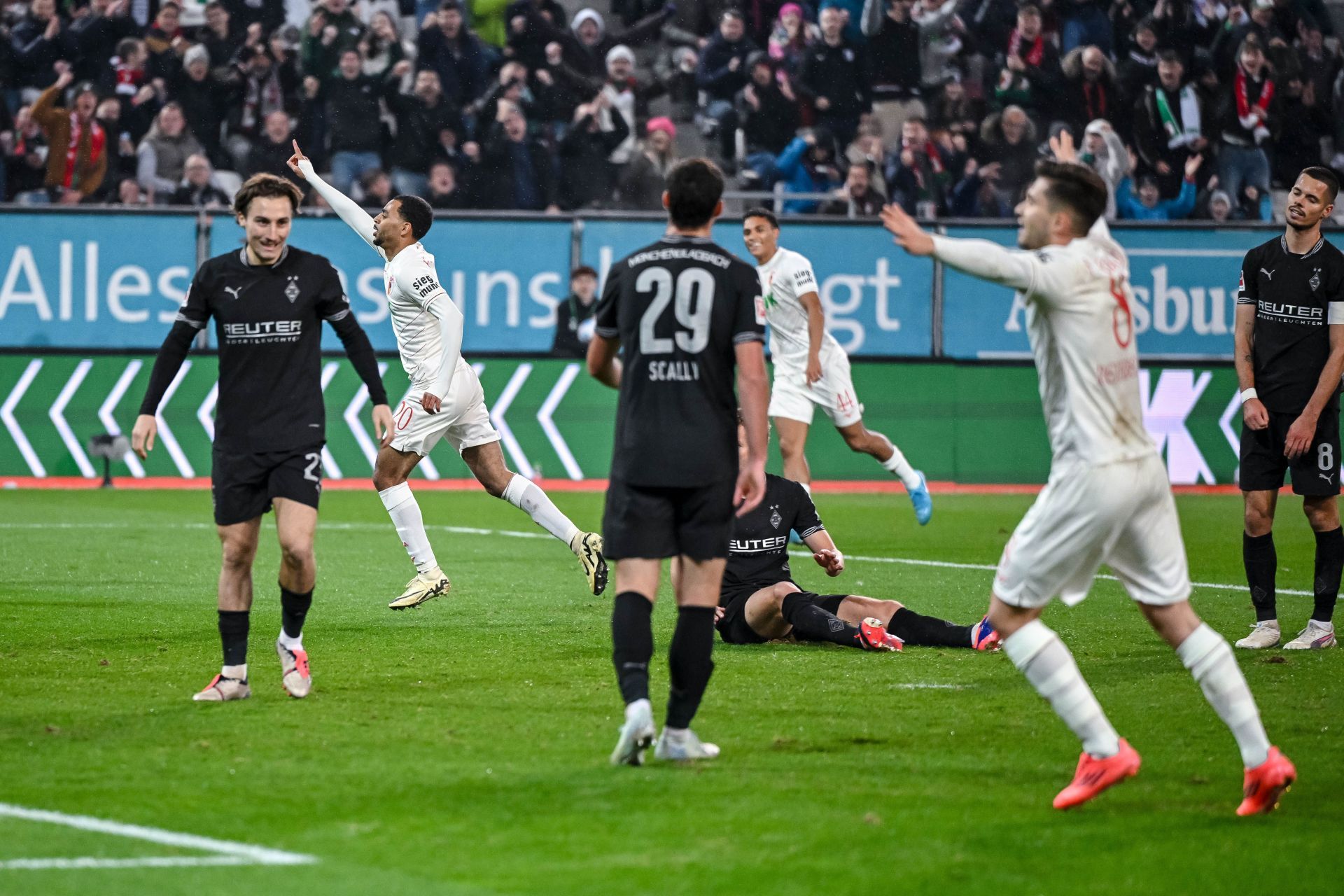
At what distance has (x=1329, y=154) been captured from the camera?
926 inches

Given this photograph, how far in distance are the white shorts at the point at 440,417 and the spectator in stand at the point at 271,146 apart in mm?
12104

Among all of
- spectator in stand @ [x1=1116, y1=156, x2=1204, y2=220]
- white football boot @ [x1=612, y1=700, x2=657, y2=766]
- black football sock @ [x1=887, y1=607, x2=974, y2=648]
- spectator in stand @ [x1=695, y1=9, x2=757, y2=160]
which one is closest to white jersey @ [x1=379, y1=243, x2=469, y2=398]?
black football sock @ [x1=887, y1=607, x2=974, y2=648]

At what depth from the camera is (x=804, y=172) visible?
2242 centimetres

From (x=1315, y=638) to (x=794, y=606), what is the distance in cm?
277

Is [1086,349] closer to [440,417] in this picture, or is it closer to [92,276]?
[440,417]

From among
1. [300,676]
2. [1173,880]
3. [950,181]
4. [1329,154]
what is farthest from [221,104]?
[1173,880]

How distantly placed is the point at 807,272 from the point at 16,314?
11442 mm

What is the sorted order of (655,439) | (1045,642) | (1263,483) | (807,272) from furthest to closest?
(807,272) < (1263,483) < (655,439) < (1045,642)

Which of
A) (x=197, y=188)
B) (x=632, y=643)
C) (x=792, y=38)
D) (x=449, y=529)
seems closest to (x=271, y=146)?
(x=197, y=188)

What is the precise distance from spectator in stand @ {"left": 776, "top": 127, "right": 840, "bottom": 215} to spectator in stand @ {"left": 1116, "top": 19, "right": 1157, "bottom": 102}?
14.1 ft

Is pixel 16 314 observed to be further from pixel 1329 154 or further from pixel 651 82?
pixel 1329 154

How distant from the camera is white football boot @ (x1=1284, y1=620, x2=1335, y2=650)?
29.1 feet

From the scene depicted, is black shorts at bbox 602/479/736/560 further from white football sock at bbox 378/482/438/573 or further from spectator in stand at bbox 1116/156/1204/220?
spectator in stand at bbox 1116/156/1204/220

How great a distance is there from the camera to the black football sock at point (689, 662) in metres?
5.77
